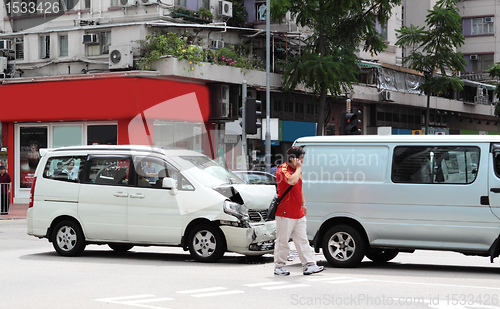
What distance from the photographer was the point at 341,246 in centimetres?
1104

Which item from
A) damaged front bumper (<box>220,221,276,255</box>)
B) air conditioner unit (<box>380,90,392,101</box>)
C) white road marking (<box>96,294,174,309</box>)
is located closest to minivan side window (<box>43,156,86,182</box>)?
damaged front bumper (<box>220,221,276,255</box>)

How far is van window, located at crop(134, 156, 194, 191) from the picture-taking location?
38.8 ft

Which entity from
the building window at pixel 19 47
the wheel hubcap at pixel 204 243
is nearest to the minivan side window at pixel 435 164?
the wheel hubcap at pixel 204 243

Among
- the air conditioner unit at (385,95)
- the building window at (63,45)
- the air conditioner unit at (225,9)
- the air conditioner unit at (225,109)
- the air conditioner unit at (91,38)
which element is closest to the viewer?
the air conditioner unit at (91,38)

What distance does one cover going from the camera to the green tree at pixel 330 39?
1185 inches

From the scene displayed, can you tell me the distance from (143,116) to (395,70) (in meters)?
18.3

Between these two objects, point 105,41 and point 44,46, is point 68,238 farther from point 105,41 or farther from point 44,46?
point 44,46

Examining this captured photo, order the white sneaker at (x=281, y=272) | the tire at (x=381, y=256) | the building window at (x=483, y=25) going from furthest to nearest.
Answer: the building window at (x=483, y=25), the tire at (x=381, y=256), the white sneaker at (x=281, y=272)

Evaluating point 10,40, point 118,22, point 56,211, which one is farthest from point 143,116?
point 56,211

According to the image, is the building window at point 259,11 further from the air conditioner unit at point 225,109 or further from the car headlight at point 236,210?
the car headlight at point 236,210

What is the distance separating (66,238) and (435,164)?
6.40m

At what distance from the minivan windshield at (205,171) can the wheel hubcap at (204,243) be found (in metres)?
0.80

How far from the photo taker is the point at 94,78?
2744 cm

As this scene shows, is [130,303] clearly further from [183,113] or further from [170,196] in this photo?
[183,113]
